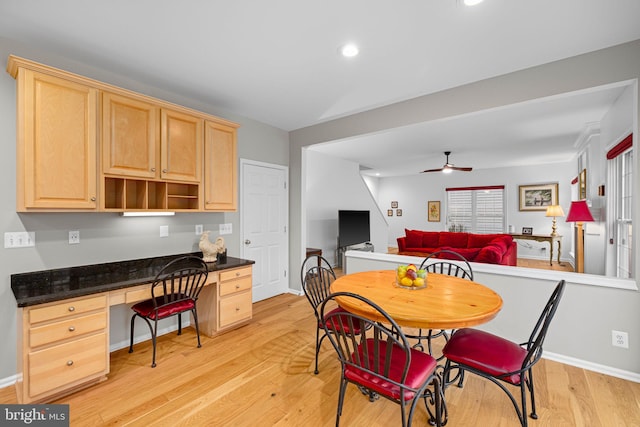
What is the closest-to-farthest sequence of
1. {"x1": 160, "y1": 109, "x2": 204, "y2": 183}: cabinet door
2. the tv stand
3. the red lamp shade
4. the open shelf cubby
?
the open shelf cubby < {"x1": 160, "y1": 109, "x2": 204, "y2": 183}: cabinet door < the red lamp shade < the tv stand

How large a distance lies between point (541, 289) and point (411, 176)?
7.73m

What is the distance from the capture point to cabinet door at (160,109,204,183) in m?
2.78

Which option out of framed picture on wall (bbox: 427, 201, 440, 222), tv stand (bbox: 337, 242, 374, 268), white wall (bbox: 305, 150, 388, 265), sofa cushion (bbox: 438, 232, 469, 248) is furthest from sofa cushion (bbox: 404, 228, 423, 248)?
framed picture on wall (bbox: 427, 201, 440, 222)

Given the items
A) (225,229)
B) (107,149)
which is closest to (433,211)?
(225,229)

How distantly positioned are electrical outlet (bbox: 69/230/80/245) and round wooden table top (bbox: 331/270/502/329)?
224 centimetres

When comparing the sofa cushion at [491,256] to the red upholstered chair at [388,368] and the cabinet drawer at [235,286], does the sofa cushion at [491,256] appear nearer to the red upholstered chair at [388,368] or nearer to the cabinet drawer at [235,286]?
the red upholstered chair at [388,368]

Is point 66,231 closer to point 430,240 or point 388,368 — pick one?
point 388,368

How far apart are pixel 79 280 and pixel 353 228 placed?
517cm

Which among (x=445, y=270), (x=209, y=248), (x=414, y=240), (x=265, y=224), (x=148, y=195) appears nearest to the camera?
(x=148, y=195)

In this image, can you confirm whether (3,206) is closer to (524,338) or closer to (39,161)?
(39,161)

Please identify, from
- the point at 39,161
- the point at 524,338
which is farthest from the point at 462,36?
the point at 39,161

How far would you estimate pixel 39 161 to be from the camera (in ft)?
6.86

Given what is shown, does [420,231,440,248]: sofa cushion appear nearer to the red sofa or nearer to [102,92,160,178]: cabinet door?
the red sofa

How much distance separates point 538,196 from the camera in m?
7.87
